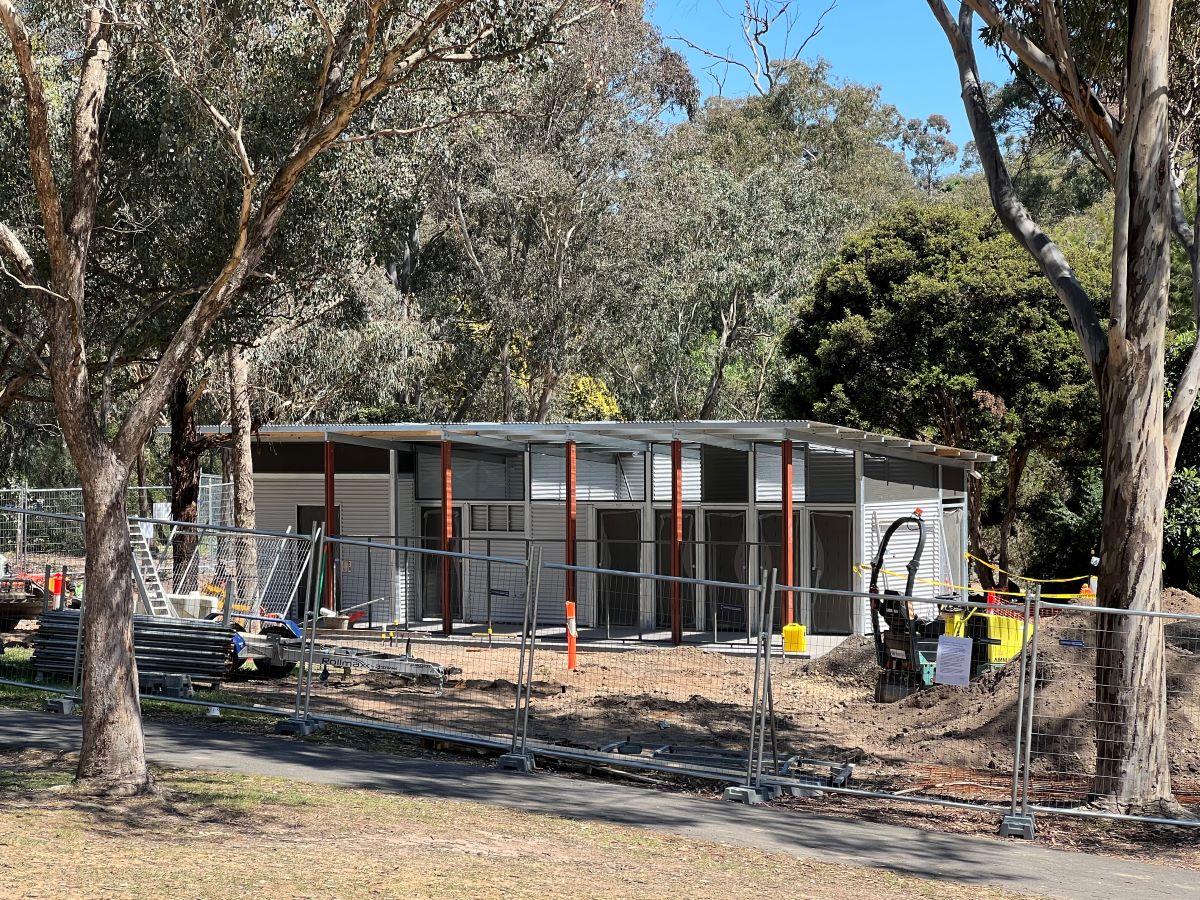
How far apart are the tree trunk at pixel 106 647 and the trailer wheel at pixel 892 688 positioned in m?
10.8

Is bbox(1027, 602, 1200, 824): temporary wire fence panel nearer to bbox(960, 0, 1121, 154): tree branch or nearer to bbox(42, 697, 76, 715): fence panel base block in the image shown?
bbox(960, 0, 1121, 154): tree branch

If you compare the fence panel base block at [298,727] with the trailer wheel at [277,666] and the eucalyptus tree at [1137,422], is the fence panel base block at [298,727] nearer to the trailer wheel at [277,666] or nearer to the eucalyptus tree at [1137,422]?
the trailer wheel at [277,666]

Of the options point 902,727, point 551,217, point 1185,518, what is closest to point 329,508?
point 902,727

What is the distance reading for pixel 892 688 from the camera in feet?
59.0

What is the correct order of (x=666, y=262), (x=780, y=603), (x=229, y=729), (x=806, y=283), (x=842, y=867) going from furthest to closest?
(x=806, y=283) → (x=666, y=262) → (x=780, y=603) → (x=229, y=729) → (x=842, y=867)

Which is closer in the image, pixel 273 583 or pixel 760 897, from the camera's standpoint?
pixel 760 897

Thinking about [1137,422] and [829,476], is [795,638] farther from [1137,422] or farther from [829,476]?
[1137,422]

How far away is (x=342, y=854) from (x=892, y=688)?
11.2 meters

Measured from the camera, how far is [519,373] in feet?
145

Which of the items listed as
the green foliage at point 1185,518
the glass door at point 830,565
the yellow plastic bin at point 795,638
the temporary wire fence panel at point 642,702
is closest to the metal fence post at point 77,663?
the temporary wire fence panel at point 642,702

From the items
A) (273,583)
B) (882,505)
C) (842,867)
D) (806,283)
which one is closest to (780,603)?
(882,505)

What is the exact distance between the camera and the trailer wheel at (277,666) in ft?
57.7

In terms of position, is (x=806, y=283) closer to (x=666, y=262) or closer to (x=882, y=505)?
(x=666, y=262)

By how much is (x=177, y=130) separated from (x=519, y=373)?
28902 millimetres
